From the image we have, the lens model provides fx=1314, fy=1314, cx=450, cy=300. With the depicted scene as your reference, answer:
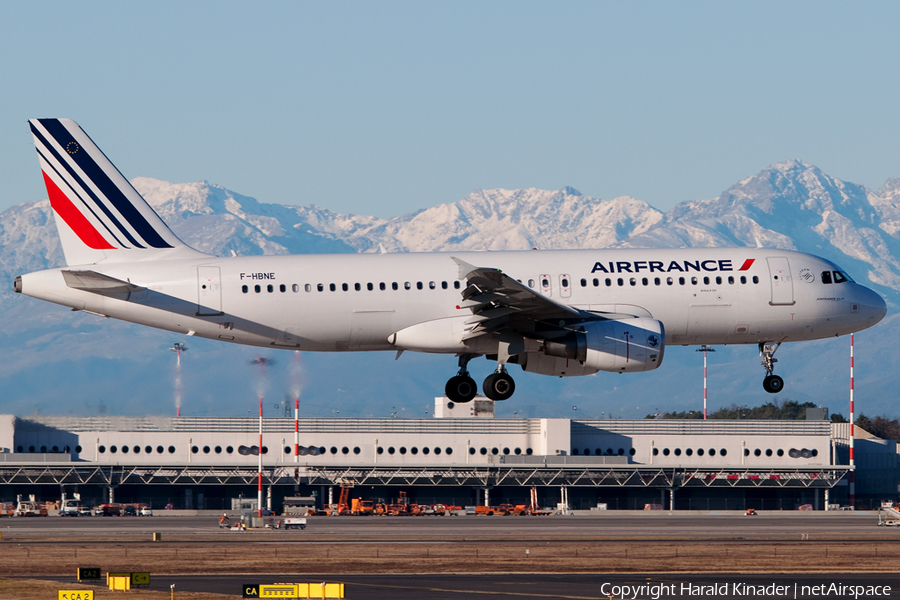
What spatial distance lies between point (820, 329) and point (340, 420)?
93.1 meters

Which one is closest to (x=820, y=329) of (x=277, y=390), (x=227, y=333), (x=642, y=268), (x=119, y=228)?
(x=642, y=268)

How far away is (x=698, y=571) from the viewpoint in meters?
54.7

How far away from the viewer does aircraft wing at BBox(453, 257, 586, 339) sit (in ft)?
153

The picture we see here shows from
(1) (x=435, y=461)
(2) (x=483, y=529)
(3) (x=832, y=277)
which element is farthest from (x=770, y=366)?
(1) (x=435, y=461)

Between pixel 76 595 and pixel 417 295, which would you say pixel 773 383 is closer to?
pixel 417 295

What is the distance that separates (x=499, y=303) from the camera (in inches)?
1923

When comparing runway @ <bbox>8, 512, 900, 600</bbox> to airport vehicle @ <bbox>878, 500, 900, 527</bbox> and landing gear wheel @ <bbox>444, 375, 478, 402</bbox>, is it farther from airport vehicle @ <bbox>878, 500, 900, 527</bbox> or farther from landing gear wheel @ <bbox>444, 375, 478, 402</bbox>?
landing gear wheel @ <bbox>444, 375, 478, 402</bbox>

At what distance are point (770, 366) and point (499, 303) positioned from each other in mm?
12330

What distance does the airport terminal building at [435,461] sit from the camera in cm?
13662

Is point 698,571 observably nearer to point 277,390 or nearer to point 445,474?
point 277,390

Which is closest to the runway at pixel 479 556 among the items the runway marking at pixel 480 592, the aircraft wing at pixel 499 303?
the runway marking at pixel 480 592

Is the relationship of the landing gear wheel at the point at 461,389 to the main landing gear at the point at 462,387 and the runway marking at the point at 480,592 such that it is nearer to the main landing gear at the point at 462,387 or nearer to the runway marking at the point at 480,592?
the main landing gear at the point at 462,387

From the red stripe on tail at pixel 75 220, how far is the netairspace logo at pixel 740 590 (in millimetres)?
23631

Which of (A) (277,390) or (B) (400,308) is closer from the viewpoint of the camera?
(B) (400,308)
